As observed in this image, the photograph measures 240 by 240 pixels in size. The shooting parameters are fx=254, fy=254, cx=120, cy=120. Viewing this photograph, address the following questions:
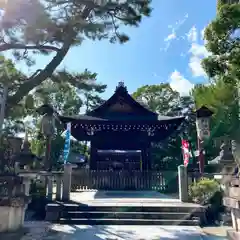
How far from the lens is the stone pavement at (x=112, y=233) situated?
226 inches

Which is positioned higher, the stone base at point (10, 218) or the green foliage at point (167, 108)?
the green foliage at point (167, 108)

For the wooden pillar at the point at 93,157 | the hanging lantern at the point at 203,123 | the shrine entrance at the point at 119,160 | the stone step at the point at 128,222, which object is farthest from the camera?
the shrine entrance at the point at 119,160

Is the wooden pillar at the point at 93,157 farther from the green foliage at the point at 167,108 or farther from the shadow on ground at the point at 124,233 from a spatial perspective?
the green foliage at the point at 167,108

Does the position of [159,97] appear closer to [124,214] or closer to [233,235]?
[124,214]

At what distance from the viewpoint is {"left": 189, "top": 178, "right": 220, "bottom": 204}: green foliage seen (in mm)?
8570

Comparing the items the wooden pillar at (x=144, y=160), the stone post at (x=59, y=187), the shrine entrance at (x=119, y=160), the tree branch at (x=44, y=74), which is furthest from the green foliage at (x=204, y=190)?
the shrine entrance at (x=119, y=160)

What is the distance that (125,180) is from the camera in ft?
45.0

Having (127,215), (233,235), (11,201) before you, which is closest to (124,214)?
(127,215)

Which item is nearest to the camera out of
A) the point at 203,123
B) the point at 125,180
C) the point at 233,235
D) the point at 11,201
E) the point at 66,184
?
the point at 233,235

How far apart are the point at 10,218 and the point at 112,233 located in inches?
93.9

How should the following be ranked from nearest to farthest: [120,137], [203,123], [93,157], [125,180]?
[203,123] → [125,180] → [93,157] → [120,137]

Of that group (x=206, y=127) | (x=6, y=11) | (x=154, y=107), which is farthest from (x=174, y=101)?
(x=6, y=11)

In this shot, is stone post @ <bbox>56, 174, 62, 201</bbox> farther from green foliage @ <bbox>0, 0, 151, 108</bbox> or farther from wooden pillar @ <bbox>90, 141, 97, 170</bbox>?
wooden pillar @ <bbox>90, 141, 97, 170</bbox>

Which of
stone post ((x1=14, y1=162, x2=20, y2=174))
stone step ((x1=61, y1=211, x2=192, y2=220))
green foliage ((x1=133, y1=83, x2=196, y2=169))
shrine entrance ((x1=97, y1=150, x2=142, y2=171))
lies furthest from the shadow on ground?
green foliage ((x1=133, y1=83, x2=196, y2=169))
